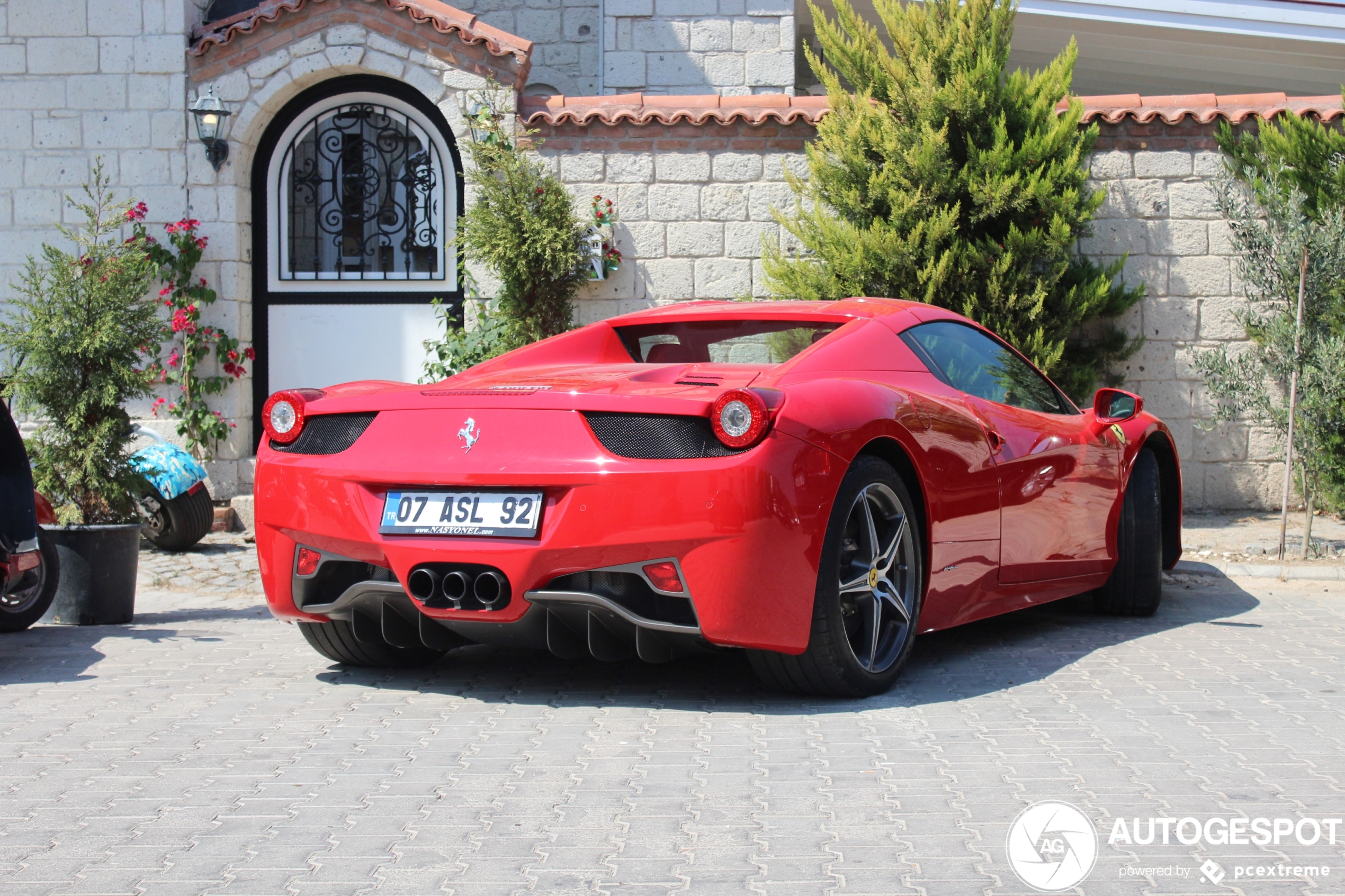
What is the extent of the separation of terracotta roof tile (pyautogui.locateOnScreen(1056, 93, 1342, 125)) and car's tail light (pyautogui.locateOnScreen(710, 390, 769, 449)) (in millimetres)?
6935

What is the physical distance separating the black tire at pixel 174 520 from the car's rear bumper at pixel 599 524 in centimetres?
541

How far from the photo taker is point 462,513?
3.95 meters

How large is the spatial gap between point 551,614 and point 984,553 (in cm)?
177

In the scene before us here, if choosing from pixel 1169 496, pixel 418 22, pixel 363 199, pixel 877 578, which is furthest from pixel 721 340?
pixel 363 199

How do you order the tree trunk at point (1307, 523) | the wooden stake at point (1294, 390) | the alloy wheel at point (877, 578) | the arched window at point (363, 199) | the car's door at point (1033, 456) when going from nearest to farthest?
the alloy wheel at point (877, 578) < the car's door at point (1033, 456) < the tree trunk at point (1307, 523) < the wooden stake at point (1294, 390) < the arched window at point (363, 199)

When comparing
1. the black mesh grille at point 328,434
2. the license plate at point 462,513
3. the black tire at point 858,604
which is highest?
the black mesh grille at point 328,434

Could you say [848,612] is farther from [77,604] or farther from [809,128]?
[809,128]

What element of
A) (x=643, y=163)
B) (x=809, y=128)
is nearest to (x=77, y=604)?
(x=643, y=163)

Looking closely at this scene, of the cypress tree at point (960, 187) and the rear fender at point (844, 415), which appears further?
the cypress tree at point (960, 187)

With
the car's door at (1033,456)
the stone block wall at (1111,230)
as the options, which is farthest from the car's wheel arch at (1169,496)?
the stone block wall at (1111,230)

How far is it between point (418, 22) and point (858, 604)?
7.99 meters

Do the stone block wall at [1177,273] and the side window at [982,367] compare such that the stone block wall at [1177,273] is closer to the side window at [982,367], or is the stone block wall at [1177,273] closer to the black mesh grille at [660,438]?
the side window at [982,367]

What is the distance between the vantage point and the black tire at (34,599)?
5707 mm

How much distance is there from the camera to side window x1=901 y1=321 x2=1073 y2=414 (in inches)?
199
